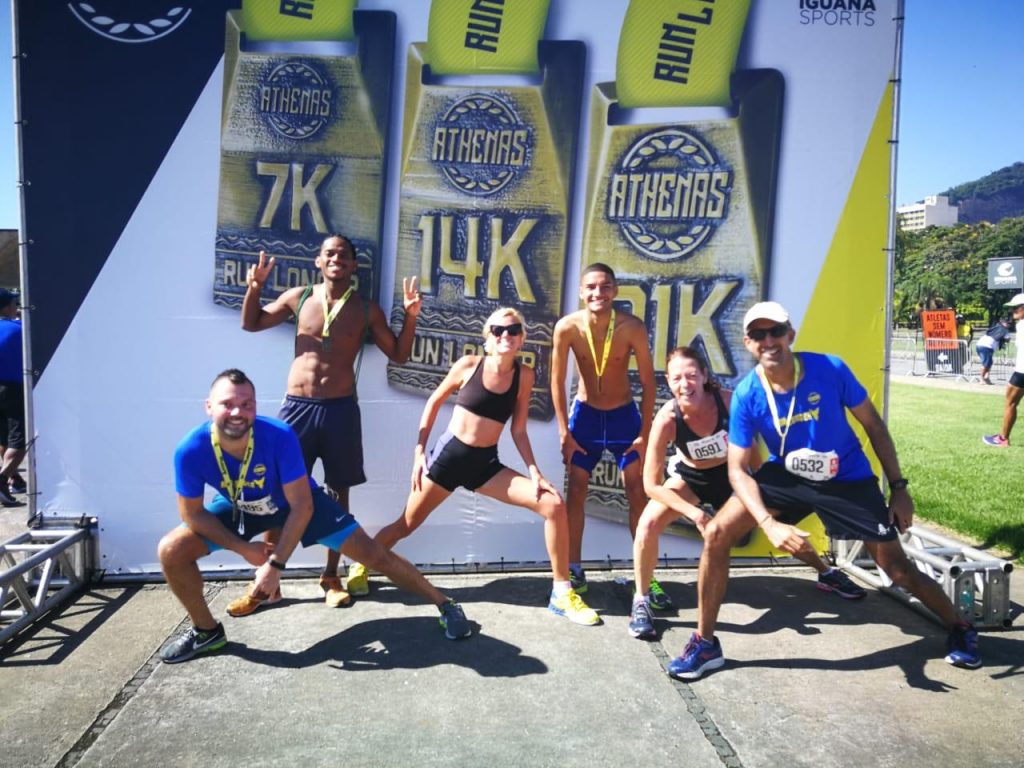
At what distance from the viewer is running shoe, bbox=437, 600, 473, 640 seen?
3.48 m

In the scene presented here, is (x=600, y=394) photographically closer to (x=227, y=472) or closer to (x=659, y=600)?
(x=659, y=600)

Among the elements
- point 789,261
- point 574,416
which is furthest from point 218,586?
point 789,261

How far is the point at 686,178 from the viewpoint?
428 centimetres

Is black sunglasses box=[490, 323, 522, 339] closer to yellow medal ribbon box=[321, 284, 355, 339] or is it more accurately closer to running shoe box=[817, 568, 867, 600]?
yellow medal ribbon box=[321, 284, 355, 339]

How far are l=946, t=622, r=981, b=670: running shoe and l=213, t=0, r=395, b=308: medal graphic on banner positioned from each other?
353 cm

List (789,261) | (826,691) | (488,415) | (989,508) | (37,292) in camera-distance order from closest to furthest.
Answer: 1. (826,691)
2. (488,415)
3. (37,292)
4. (789,261)
5. (989,508)

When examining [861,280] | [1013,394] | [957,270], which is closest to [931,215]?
[957,270]

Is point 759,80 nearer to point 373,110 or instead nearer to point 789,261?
point 789,261

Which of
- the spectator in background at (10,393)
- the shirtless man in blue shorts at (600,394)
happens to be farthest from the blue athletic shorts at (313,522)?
the spectator in background at (10,393)

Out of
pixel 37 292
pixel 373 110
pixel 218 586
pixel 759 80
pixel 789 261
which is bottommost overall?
pixel 218 586

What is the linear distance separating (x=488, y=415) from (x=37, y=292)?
104 inches

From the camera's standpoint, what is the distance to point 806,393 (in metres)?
3.16

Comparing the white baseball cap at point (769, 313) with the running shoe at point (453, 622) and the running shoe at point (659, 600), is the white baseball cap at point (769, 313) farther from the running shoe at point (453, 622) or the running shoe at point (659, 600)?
the running shoe at point (453, 622)

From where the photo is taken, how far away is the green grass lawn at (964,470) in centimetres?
524
